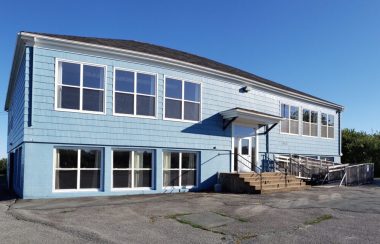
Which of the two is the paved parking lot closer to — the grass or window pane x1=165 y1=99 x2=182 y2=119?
the grass

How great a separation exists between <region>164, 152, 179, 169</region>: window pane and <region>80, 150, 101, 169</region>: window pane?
10.3ft

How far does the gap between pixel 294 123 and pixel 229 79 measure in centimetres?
672

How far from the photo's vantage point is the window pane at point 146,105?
16.0 metres

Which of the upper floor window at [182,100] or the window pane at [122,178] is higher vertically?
the upper floor window at [182,100]

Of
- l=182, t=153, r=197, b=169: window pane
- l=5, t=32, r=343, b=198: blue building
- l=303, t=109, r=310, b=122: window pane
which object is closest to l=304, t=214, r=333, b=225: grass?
l=5, t=32, r=343, b=198: blue building

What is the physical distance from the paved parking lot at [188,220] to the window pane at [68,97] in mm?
3441

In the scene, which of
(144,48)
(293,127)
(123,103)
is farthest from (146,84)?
(293,127)

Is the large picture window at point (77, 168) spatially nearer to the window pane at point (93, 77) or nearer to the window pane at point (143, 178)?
the window pane at point (143, 178)

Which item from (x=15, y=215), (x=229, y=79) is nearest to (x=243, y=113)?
(x=229, y=79)

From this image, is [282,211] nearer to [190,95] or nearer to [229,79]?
[190,95]

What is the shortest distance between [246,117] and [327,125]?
35.3 ft

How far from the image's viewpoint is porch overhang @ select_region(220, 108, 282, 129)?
1836cm

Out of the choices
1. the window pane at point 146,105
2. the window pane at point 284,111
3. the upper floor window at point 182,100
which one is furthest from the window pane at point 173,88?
the window pane at point 284,111

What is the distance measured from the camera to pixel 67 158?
1423 centimetres
